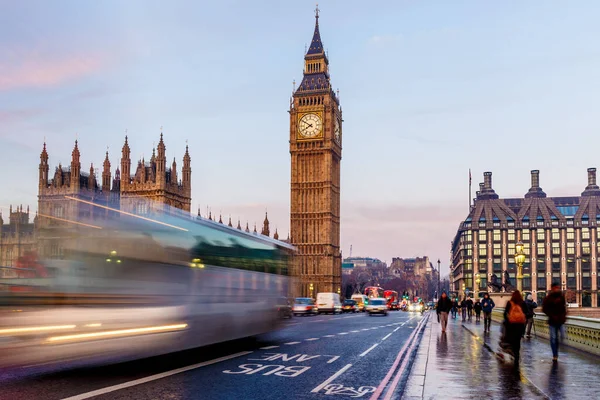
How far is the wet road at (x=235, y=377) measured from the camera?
1123 cm

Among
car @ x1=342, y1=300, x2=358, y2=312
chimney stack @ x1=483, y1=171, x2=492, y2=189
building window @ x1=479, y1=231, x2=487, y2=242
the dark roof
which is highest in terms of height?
the dark roof

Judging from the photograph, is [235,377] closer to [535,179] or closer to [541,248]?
[541,248]

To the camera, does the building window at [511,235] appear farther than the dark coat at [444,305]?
Yes

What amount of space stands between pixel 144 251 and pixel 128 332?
185 centimetres

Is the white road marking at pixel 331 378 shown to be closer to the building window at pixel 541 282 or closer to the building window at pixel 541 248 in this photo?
the building window at pixel 541 282

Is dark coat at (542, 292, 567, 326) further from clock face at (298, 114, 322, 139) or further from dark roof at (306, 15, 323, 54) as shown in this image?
dark roof at (306, 15, 323, 54)

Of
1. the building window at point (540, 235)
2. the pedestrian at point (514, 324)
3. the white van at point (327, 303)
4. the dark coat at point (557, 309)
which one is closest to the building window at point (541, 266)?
the building window at point (540, 235)

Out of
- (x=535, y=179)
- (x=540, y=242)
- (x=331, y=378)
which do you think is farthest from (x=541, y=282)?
(x=331, y=378)

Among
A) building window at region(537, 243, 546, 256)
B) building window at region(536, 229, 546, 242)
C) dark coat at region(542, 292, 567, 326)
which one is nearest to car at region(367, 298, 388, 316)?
dark coat at region(542, 292, 567, 326)

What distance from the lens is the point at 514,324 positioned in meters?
16.5

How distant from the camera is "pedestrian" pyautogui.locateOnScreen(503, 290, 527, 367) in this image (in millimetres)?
16217

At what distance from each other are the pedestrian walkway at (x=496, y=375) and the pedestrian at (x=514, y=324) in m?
0.55

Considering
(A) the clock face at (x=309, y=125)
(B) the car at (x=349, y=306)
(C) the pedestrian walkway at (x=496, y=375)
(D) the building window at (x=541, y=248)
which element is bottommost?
(B) the car at (x=349, y=306)

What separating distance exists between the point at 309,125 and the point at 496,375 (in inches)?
4354
